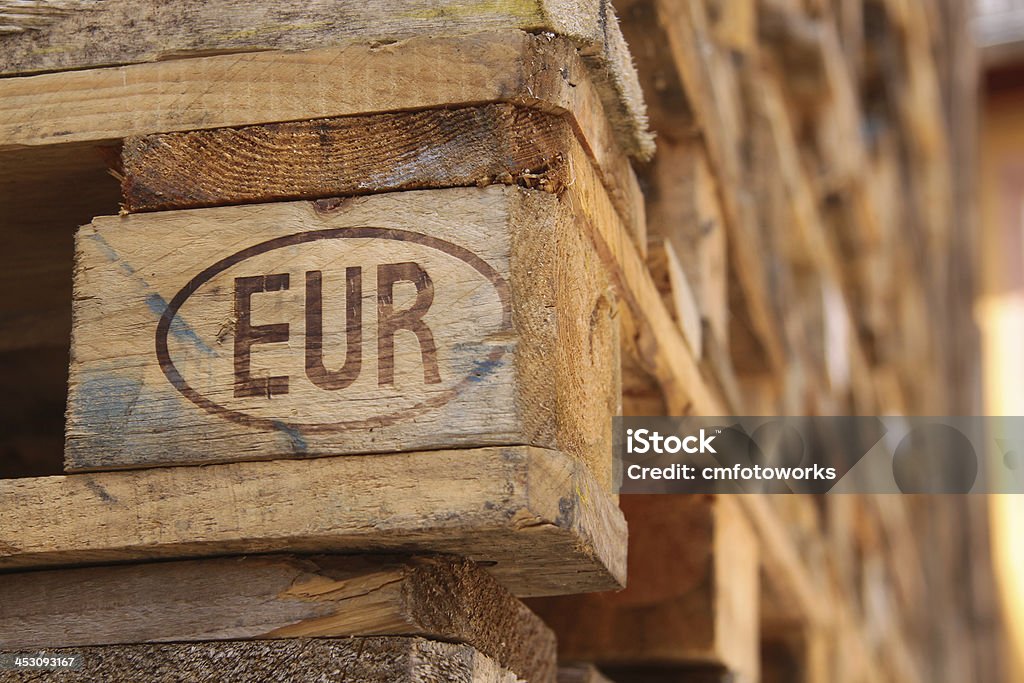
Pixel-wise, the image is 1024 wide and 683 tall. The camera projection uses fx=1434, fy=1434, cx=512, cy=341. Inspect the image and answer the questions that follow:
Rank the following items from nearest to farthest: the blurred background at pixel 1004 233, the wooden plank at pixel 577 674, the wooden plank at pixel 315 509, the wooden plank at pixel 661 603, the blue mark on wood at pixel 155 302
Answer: the wooden plank at pixel 315 509
the blue mark on wood at pixel 155 302
the wooden plank at pixel 577 674
the wooden plank at pixel 661 603
the blurred background at pixel 1004 233

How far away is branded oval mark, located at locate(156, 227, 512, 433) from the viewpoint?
4.40ft

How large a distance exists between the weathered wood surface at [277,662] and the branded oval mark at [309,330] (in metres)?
0.21

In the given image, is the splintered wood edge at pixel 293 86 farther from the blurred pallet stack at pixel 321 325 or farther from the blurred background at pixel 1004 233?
the blurred background at pixel 1004 233

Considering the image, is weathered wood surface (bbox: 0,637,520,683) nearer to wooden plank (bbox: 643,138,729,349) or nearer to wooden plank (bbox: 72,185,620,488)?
wooden plank (bbox: 72,185,620,488)

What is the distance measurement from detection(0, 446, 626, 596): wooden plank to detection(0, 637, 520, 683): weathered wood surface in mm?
Result: 88

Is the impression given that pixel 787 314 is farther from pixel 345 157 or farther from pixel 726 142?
pixel 345 157

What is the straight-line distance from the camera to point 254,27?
1.52 meters

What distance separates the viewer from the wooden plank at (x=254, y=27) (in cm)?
148

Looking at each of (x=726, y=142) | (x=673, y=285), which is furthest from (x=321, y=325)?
(x=726, y=142)

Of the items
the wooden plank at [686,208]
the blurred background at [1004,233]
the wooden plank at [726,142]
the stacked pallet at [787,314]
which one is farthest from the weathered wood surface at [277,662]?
the blurred background at [1004,233]

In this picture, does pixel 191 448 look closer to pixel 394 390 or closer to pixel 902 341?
pixel 394 390


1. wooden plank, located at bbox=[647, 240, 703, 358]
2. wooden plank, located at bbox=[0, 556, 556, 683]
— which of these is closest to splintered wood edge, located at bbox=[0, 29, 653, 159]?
wooden plank, located at bbox=[0, 556, 556, 683]

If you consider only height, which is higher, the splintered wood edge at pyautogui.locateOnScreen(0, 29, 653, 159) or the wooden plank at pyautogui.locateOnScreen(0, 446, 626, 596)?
the splintered wood edge at pyautogui.locateOnScreen(0, 29, 653, 159)

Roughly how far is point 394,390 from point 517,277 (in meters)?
0.16
